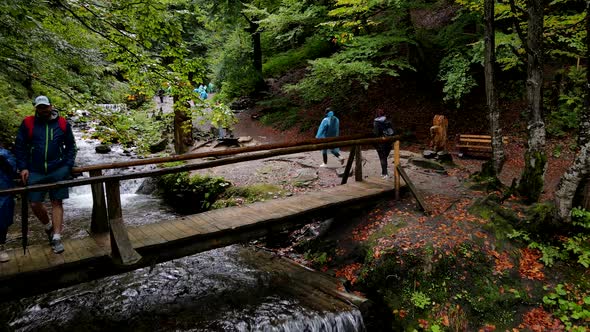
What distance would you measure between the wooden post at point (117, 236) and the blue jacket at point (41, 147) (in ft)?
2.76

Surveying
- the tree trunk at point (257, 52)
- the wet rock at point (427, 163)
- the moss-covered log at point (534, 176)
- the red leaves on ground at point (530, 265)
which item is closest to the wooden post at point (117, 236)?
the red leaves on ground at point (530, 265)

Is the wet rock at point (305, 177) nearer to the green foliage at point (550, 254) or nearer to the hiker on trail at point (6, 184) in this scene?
the green foliage at point (550, 254)

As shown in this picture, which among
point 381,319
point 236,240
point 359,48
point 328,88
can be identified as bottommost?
point 381,319

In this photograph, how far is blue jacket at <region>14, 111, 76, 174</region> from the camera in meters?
5.16

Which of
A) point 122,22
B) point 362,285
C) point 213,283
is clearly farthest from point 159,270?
point 122,22

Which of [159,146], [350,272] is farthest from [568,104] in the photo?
[159,146]

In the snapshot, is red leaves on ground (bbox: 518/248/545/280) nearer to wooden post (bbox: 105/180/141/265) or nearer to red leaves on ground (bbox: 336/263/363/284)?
red leaves on ground (bbox: 336/263/363/284)

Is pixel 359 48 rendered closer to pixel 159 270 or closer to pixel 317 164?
pixel 317 164

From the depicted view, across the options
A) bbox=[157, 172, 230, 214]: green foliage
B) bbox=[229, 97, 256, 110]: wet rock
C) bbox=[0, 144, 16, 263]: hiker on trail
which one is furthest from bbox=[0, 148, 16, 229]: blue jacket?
bbox=[229, 97, 256, 110]: wet rock

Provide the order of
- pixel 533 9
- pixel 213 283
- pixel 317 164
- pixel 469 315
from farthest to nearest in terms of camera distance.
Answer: pixel 317 164 < pixel 533 9 < pixel 213 283 < pixel 469 315

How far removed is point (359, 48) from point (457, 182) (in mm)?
7406

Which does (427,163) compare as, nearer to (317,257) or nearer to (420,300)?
(317,257)

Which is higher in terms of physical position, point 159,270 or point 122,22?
point 122,22

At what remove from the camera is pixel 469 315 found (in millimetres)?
5938
